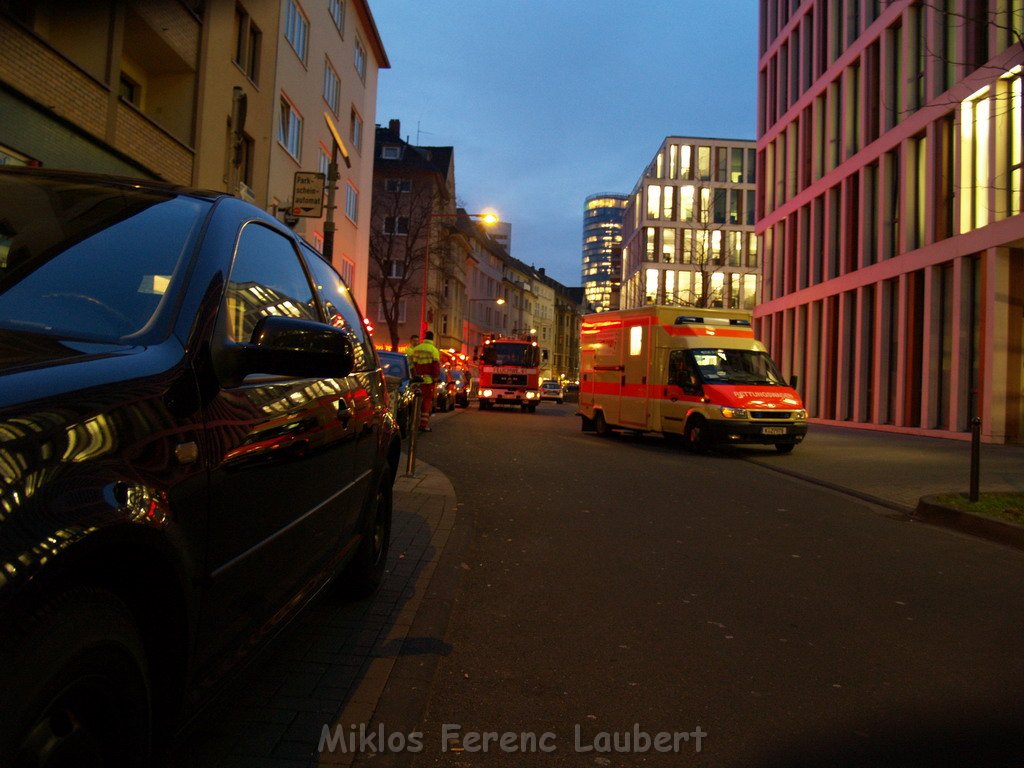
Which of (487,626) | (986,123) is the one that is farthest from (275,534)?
(986,123)

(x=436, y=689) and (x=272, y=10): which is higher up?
(x=272, y=10)

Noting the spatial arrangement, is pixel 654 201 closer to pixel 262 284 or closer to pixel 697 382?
pixel 697 382

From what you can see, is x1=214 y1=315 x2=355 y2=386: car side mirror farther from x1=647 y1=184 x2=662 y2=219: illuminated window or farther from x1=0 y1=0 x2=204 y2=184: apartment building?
x1=647 y1=184 x2=662 y2=219: illuminated window

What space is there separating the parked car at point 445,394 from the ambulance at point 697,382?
9156 millimetres

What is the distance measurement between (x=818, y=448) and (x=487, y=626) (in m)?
14.3

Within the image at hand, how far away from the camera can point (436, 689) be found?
139 inches

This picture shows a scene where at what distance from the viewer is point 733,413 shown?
14.7 m

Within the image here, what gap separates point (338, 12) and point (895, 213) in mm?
19723

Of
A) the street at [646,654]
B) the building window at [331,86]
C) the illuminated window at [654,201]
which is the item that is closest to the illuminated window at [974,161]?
the street at [646,654]

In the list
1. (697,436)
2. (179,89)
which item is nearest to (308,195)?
(179,89)

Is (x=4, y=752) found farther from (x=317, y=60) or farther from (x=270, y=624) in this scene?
(x=317, y=60)

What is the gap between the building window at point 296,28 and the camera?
23172mm

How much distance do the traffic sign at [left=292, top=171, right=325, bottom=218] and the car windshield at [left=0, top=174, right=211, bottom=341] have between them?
1062 cm

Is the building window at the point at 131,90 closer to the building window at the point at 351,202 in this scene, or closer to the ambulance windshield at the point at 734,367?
the ambulance windshield at the point at 734,367
